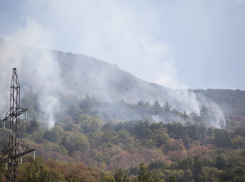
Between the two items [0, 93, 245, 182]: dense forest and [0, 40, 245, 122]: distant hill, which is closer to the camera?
[0, 93, 245, 182]: dense forest

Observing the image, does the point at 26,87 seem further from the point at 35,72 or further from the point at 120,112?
Result: the point at 120,112

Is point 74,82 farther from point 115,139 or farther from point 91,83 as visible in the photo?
point 115,139

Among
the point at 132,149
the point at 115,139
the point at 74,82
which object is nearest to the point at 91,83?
the point at 74,82

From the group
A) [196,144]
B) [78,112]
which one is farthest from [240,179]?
[78,112]

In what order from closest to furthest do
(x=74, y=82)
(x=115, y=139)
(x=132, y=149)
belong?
(x=132, y=149) < (x=115, y=139) < (x=74, y=82)

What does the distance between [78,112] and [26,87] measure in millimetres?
35419

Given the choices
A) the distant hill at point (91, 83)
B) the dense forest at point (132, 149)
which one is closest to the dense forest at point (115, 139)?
the dense forest at point (132, 149)

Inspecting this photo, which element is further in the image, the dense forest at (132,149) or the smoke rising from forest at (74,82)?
the smoke rising from forest at (74,82)

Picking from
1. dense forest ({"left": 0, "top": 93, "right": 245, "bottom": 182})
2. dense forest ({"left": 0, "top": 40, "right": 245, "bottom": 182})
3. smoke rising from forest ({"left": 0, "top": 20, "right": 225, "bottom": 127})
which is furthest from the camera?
smoke rising from forest ({"left": 0, "top": 20, "right": 225, "bottom": 127})

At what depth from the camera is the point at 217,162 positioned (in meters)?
37.7

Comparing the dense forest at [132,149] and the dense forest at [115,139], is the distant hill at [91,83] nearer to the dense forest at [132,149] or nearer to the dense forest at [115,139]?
the dense forest at [115,139]

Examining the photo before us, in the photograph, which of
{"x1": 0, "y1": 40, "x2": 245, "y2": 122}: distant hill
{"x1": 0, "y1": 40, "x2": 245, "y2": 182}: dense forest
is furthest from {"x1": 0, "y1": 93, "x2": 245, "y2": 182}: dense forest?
{"x1": 0, "y1": 40, "x2": 245, "y2": 122}: distant hill

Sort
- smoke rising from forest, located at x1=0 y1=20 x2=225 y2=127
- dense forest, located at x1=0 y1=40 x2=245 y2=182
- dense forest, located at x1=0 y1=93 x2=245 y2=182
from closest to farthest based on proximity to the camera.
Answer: dense forest, located at x1=0 y1=40 x2=245 y2=182
dense forest, located at x1=0 y1=93 x2=245 y2=182
smoke rising from forest, located at x1=0 y1=20 x2=225 y2=127

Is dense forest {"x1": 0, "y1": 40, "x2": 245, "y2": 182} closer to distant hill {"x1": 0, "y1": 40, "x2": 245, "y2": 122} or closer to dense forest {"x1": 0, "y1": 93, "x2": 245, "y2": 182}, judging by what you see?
dense forest {"x1": 0, "y1": 93, "x2": 245, "y2": 182}
